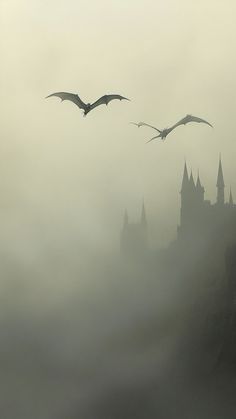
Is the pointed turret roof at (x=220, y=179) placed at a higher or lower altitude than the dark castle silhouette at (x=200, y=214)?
higher

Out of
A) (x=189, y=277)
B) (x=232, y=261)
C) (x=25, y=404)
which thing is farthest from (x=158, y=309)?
(x=25, y=404)

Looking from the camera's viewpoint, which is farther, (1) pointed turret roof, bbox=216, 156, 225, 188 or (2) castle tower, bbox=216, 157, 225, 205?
(2) castle tower, bbox=216, 157, 225, 205

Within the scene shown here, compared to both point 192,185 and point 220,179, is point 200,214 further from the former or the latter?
point 220,179

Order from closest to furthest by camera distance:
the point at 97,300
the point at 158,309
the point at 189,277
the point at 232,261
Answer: the point at 232,261 < the point at 189,277 < the point at 158,309 < the point at 97,300

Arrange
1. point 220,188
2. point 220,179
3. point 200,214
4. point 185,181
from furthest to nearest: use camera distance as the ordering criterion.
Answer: point 185,181, point 200,214, point 220,188, point 220,179

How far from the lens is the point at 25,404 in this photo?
151m

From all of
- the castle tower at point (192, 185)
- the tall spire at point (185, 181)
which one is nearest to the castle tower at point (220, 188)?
the castle tower at point (192, 185)

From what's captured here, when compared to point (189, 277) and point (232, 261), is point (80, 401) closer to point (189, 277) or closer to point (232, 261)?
point (189, 277)

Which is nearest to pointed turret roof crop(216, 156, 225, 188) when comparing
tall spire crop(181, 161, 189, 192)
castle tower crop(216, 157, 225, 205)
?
castle tower crop(216, 157, 225, 205)

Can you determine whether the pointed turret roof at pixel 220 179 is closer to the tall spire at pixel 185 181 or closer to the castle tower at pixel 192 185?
the castle tower at pixel 192 185

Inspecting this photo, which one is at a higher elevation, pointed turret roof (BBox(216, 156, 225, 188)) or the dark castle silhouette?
pointed turret roof (BBox(216, 156, 225, 188))

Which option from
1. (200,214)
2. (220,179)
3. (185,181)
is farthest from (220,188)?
(185,181)

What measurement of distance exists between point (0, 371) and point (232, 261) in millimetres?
84925

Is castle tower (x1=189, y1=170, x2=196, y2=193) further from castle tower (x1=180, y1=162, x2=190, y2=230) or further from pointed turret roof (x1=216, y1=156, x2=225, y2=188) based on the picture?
pointed turret roof (x1=216, y1=156, x2=225, y2=188)
